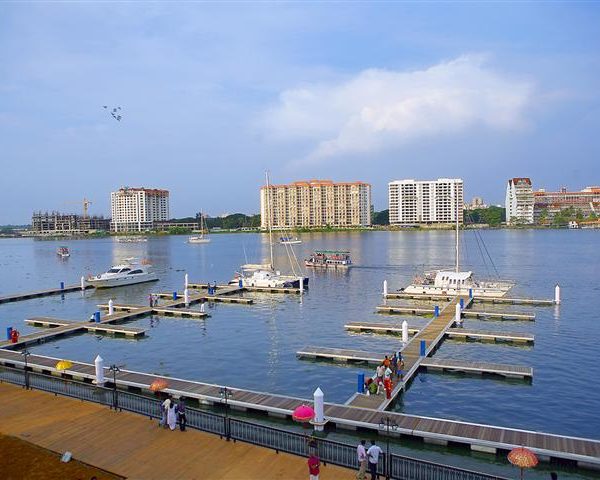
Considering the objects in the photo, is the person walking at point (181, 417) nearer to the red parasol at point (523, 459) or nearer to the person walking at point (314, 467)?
the person walking at point (314, 467)

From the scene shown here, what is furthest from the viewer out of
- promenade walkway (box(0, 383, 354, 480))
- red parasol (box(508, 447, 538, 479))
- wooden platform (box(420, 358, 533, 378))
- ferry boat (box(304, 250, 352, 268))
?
ferry boat (box(304, 250, 352, 268))

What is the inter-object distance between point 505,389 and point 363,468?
57.1ft

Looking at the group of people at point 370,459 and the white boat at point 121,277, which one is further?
the white boat at point 121,277

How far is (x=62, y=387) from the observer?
83.3 feet

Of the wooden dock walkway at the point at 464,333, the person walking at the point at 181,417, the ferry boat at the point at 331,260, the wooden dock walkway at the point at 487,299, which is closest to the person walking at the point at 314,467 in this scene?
the person walking at the point at 181,417

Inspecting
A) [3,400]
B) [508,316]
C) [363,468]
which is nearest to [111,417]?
[3,400]

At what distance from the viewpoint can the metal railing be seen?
52.9 ft

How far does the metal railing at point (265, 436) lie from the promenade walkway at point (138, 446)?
0.37 meters

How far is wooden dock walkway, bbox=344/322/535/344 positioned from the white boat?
45.0m

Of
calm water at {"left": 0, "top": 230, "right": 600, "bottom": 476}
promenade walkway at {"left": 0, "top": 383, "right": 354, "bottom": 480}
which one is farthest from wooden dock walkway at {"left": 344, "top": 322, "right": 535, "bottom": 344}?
promenade walkway at {"left": 0, "top": 383, "right": 354, "bottom": 480}

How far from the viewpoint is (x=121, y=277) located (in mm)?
79938

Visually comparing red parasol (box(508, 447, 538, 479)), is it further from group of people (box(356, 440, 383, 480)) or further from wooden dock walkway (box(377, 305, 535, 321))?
wooden dock walkway (box(377, 305, 535, 321))

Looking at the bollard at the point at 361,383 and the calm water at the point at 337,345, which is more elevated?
the bollard at the point at 361,383

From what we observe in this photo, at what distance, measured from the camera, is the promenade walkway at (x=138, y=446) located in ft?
55.7
